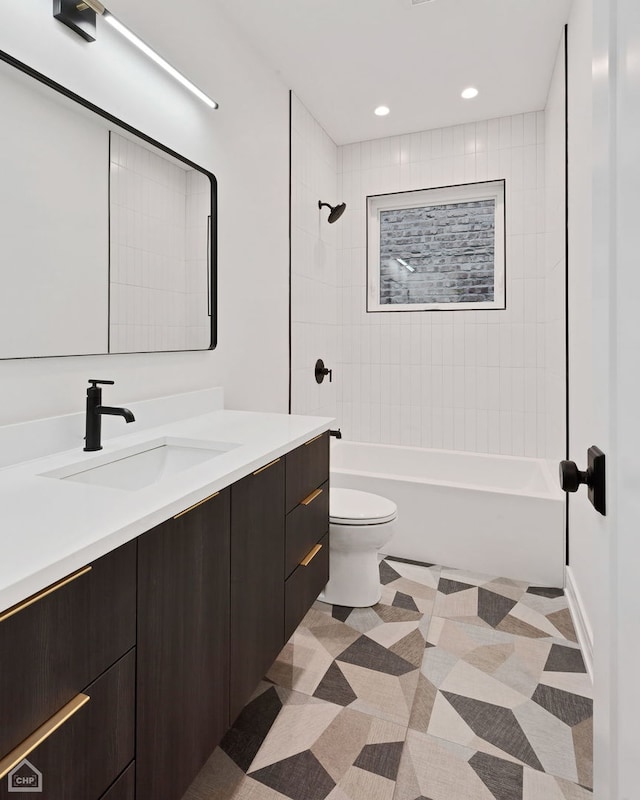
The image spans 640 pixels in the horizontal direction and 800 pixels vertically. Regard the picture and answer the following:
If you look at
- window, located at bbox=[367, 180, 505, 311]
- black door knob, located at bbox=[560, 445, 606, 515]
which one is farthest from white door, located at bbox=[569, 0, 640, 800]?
window, located at bbox=[367, 180, 505, 311]

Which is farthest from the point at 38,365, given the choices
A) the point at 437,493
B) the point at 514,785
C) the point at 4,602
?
the point at 437,493

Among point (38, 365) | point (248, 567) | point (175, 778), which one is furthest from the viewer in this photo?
point (38, 365)

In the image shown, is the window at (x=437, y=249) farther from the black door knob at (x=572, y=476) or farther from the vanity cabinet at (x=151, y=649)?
the black door knob at (x=572, y=476)

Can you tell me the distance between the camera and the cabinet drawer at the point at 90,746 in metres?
0.66

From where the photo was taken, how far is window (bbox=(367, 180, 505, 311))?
341cm

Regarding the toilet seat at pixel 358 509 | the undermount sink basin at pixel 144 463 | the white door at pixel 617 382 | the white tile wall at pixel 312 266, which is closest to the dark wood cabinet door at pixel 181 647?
the undermount sink basin at pixel 144 463

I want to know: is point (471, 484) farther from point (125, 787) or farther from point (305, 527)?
point (125, 787)

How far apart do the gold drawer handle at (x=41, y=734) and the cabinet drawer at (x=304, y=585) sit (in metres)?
0.83

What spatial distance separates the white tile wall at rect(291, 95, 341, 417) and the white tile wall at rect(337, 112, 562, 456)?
0.15 metres

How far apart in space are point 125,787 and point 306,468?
3.16 feet

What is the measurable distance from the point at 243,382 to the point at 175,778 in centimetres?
166

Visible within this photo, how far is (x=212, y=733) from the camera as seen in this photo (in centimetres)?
109

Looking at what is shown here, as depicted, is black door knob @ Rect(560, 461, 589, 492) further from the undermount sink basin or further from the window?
the window

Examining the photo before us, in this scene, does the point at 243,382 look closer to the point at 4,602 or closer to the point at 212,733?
the point at 212,733
